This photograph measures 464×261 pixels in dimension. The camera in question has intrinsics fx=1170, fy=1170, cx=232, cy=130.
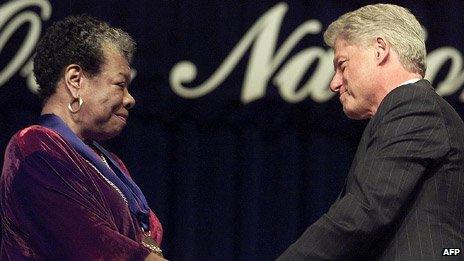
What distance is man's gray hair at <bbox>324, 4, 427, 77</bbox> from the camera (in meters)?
2.71

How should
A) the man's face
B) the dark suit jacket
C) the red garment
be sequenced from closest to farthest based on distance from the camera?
the dark suit jacket → the red garment → the man's face

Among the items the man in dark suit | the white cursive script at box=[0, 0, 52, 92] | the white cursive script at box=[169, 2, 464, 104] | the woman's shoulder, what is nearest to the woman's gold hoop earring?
the woman's shoulder

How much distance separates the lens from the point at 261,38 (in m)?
4.99

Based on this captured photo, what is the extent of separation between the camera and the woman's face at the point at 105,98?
2826mm

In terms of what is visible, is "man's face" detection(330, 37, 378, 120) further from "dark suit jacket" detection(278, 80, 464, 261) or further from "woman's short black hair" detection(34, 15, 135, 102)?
"woman's short black hair" detection(34, 15, 135, 102)

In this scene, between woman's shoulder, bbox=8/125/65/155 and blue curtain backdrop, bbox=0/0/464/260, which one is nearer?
woman's shoulder, bbox=8/125/65/155

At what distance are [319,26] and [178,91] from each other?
681 millimetres

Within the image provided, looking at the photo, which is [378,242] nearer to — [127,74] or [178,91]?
[127,74]

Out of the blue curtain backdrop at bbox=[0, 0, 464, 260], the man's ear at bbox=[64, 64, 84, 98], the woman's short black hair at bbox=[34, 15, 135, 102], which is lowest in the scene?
the blue curtain backdrop at bbox=[0, 0, 464, 260]

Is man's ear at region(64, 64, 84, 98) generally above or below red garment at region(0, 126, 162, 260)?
above

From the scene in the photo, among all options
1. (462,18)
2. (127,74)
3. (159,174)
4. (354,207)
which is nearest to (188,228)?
(159,174)

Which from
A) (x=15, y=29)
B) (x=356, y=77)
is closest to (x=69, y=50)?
(x=356, y=77)

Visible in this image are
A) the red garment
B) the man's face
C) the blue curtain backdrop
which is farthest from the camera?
the blue curtain backdrop

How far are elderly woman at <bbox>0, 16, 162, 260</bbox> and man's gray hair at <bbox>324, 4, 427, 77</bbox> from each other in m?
0.54
